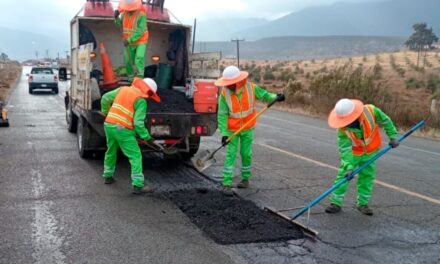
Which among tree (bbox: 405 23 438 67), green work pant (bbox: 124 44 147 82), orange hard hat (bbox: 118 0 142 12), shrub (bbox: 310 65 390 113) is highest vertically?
tree (bbox: 405 23 438 67)

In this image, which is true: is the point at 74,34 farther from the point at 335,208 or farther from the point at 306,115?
the point at 306,115

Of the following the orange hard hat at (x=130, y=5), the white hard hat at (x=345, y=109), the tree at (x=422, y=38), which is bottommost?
the white hard hat at (x=345, y=109)

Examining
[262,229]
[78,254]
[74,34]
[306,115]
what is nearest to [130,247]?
[78,254]

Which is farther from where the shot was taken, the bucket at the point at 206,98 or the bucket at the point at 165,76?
the bucket at the point at 165,76

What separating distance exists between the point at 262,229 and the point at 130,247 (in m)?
1.33

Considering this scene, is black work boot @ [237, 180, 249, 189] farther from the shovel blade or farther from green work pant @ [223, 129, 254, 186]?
the shovel blade

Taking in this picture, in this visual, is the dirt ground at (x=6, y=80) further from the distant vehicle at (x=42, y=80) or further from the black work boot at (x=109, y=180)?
the black work boot at (x=109, y=180)

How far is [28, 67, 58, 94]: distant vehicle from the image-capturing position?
2647 centimetres

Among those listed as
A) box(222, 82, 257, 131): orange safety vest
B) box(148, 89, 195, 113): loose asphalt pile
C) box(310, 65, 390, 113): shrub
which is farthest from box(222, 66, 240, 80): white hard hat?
box(310, 65, 390, 113): shrub

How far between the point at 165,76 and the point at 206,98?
2433mm

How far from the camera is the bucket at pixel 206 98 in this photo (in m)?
7.48

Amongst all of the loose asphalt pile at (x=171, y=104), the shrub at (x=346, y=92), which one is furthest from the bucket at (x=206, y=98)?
the shrub at (x=346, y=92)

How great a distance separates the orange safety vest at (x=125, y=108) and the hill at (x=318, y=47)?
10660 centimetres

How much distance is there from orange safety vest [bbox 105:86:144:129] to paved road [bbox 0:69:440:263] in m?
0.88
